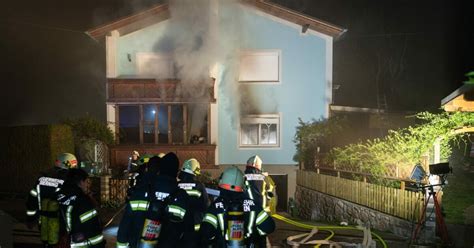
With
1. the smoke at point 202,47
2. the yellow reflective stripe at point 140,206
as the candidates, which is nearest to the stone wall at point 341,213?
the smoke at point 202,47

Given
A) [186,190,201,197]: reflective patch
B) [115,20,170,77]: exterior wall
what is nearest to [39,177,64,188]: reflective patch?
[186,190,201,197]: reflective patch

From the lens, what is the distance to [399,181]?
31.7ft

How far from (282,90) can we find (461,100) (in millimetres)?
10094

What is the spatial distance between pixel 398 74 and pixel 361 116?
5618 millimetres

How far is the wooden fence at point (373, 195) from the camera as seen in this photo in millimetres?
8742

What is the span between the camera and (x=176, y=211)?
438cm

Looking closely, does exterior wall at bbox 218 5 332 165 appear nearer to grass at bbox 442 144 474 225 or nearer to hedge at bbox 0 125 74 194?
grass at bbox 442 144 474 225

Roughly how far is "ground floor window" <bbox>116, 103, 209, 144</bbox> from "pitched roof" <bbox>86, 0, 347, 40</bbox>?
318 cm

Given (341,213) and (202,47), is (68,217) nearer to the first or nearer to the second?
(341,213)

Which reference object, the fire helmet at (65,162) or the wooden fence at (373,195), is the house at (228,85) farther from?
the fire helmet at (65,162)

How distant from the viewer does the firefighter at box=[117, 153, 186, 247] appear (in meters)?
4.32

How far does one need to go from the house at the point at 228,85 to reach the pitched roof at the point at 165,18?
4 cm

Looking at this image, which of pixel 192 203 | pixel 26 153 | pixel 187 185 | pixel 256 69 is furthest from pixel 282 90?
pixel 192 203

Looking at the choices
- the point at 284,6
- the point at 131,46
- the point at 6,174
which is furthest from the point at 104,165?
the point at 284,6
